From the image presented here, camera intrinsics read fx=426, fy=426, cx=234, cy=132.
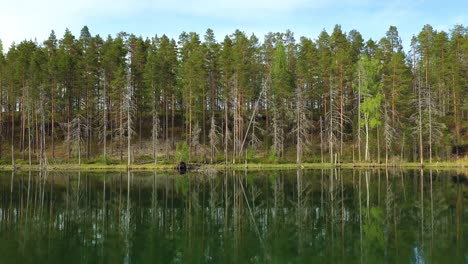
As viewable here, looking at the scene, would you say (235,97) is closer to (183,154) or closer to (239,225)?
(183,154)

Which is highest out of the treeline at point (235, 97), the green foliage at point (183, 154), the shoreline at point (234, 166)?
the treeline at point (235, 97)

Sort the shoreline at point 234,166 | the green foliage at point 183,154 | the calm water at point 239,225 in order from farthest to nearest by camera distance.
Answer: the shoreline at point 234,166 < the green foliage at point 183,154 < the calm water at point 239,225

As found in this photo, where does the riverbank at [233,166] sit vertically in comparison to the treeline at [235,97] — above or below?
below

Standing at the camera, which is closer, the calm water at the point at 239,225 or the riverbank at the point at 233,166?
the calm water at the point at 239,225

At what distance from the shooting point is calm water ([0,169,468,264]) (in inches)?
564

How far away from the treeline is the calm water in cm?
2881

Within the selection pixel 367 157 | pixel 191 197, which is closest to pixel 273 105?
pixel 367 157

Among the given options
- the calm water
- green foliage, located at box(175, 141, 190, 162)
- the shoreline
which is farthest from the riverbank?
the calm water

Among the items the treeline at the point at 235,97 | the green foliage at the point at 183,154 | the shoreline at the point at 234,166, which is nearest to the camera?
the green foliage at the point at 183,154

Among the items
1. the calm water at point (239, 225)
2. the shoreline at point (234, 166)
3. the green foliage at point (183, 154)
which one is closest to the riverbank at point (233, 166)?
the shoreline at point (234, 166)

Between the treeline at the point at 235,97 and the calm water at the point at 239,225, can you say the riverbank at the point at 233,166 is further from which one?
the calm water at the point at 239,225

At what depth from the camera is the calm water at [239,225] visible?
14.3 meters

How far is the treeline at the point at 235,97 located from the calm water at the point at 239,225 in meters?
28.8

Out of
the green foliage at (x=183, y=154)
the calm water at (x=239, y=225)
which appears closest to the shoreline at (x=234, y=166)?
the green foliage at (x=183, y=154)
